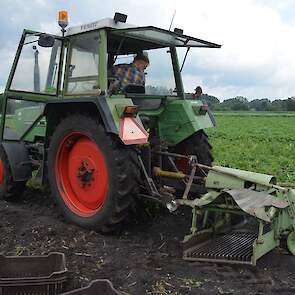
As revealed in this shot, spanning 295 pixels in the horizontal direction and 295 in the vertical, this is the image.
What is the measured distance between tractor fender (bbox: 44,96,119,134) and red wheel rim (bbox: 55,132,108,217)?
0.27 m

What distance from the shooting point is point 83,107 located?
4.88m

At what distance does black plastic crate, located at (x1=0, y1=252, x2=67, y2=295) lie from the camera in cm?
306

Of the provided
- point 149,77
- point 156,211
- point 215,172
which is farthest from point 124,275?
point 149,77

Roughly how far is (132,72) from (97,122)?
1013mm

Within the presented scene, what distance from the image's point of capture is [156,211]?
5.31 meters

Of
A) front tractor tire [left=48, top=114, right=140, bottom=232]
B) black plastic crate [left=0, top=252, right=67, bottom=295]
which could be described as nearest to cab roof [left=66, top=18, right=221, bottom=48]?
front tractor tire [left=48, top=114, right=140, bottom=232]

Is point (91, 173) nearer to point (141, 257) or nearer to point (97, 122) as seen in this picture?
point (97, 122)

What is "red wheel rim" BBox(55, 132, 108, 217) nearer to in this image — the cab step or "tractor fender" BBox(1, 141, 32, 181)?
"tractor fender" BBox(1, 141, 32, 181)

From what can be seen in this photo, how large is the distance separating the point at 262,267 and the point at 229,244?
0.44 meters

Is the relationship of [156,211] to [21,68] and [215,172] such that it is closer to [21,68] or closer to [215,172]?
[215,172]

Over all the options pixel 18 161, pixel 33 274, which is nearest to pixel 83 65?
pixel 18 161

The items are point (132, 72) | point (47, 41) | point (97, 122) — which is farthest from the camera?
point (132, 72)

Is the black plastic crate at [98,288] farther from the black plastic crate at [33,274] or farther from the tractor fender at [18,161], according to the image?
the tractor fender at [18,161]

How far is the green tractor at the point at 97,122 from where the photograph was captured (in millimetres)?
4531
